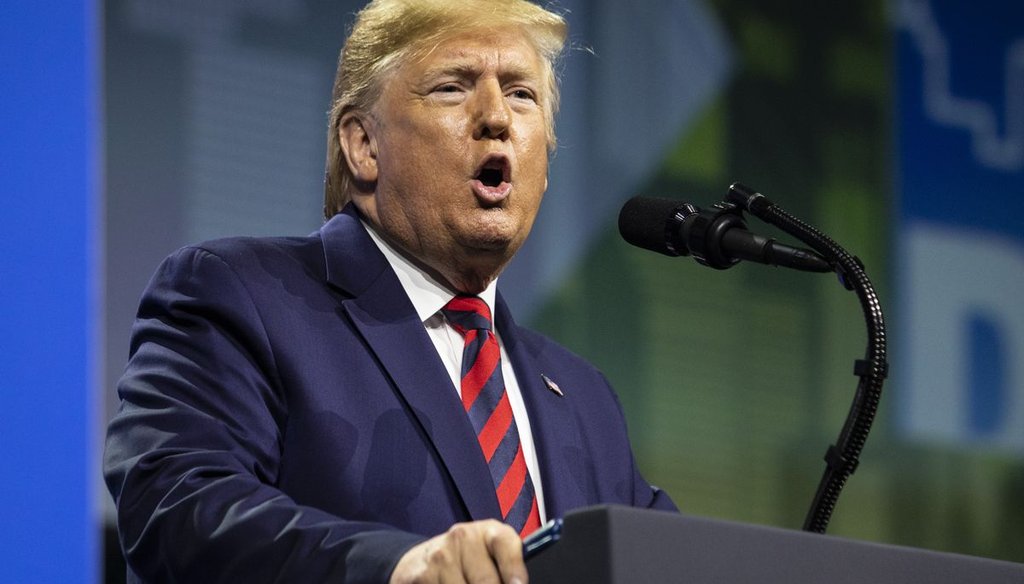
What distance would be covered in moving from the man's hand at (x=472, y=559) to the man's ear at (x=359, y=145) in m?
1.21

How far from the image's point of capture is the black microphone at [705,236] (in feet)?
5.70

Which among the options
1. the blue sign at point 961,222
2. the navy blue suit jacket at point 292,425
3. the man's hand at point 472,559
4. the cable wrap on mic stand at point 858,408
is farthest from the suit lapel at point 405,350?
the blue sign at point 961,222

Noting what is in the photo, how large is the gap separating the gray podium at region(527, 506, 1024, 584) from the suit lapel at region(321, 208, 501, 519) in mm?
710

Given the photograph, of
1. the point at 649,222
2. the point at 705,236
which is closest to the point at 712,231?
the point at 705,236

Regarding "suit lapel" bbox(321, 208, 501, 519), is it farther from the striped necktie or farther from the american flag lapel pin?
the american flag lapel pin

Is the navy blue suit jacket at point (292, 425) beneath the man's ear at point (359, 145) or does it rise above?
beneath

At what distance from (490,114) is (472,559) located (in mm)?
1165

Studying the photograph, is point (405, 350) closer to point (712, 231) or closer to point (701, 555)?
point (712, 231)

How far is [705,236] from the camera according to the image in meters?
1.81

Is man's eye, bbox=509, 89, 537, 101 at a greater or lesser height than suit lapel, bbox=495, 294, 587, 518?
greater

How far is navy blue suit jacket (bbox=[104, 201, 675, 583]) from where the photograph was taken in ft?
4.76

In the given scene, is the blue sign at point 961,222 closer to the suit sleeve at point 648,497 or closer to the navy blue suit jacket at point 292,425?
the suit sleeve at point 648,497

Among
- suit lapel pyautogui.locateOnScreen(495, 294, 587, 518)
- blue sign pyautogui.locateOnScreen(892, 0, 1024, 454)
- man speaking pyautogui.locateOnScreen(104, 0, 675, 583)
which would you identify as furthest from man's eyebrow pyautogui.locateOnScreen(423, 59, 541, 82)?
blue sign pyautogui.locateOnScreen(892, 0, 1024, 454)

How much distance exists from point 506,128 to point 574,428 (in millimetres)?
512
